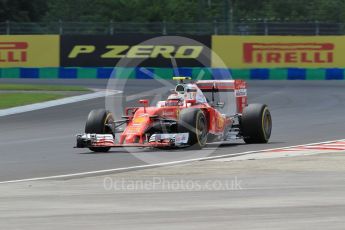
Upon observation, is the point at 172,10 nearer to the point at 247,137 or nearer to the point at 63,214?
the point at 247,137

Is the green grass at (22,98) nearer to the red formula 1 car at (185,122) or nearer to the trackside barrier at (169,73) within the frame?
the trackside barrier at (169,73)

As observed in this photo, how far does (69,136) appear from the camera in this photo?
18531mm

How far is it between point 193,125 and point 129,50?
2324cm

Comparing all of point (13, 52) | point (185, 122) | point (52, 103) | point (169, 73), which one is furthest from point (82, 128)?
point (13, 52)

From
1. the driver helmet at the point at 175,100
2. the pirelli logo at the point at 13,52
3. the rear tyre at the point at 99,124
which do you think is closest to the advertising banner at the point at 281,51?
the pirelli logo at the point at 13,52

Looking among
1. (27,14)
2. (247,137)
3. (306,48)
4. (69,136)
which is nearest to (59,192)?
(247,137)

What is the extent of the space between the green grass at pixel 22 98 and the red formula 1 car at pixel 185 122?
10300 millimetres

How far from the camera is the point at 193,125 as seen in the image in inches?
582

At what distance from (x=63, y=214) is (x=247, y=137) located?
781 centimetres

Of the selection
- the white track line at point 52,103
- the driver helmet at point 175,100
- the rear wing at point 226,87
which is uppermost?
the rear wing at point 226,87

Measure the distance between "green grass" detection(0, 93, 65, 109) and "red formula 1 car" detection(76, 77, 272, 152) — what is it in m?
10.3

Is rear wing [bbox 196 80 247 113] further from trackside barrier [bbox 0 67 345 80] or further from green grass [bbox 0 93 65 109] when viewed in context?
trackside barrier [bbox 0 67 345 80]

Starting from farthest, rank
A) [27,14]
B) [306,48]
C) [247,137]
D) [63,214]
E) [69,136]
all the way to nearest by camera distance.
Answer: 1. [27,14]
2. [306,48]
3. [69,136]
4. [247,137]
5. [63,214]

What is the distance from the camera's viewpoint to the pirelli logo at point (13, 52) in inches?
1507
